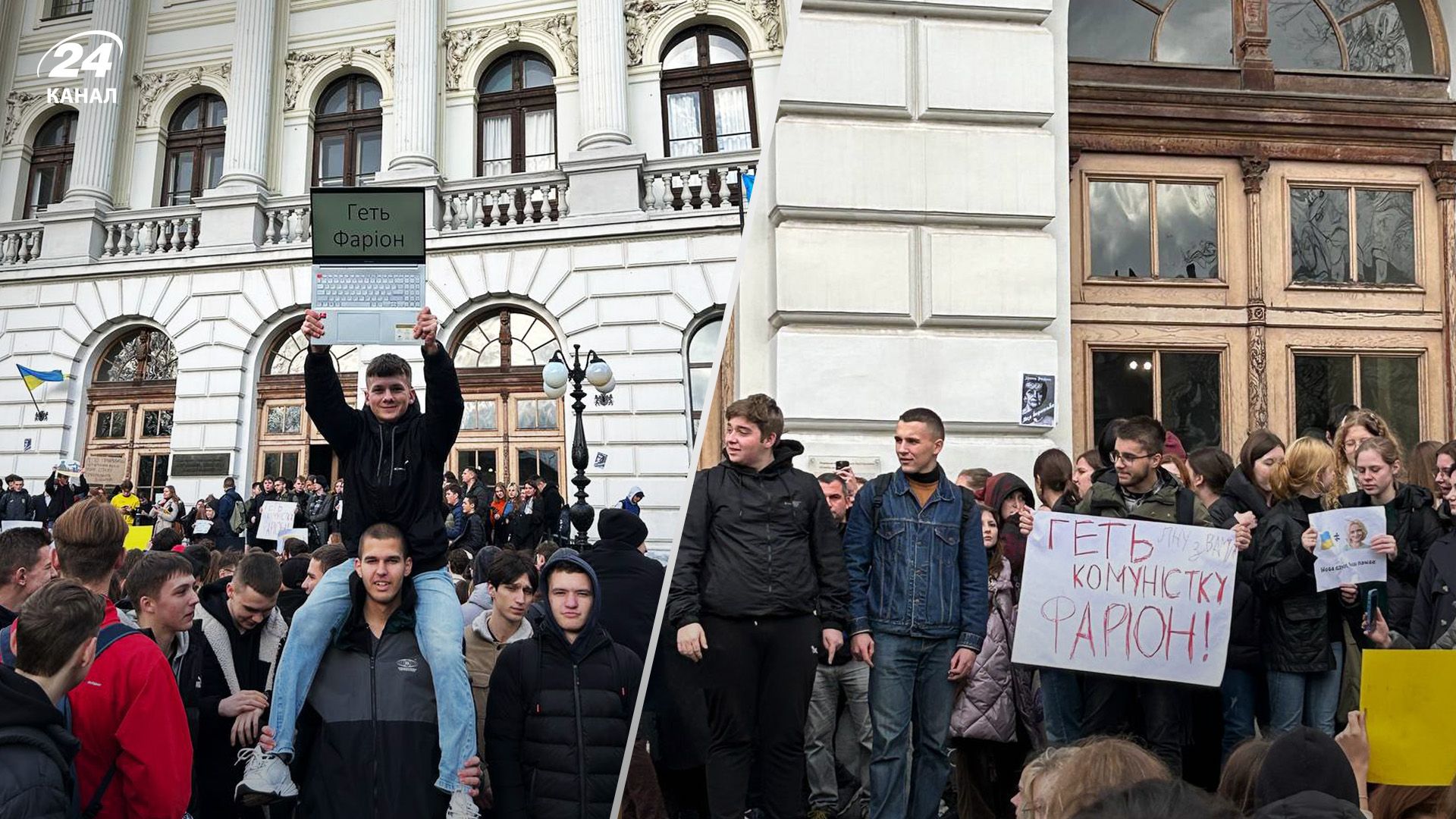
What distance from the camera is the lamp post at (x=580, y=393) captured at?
8.18 m

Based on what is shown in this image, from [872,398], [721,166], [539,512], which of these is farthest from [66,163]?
[872,398]

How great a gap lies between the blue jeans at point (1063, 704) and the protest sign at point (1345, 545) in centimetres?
95

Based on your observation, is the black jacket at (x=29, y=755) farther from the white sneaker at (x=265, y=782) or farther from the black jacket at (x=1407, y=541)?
the black jacket at (x=1407, y=541)

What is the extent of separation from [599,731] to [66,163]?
11.8 m

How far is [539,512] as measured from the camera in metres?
11.4

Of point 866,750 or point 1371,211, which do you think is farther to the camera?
point 1371,211

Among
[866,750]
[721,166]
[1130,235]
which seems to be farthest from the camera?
[721,166]

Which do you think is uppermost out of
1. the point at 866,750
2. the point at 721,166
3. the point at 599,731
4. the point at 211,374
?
the point at 721,166

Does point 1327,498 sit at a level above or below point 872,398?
below

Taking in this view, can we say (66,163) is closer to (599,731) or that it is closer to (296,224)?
(296,224)

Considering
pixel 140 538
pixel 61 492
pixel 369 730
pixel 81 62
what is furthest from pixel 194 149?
pixel 369 730

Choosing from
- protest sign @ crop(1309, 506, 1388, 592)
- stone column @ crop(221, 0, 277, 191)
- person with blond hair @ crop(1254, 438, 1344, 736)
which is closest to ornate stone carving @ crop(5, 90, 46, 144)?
stone column @ crop(221, 0, 277, 191)

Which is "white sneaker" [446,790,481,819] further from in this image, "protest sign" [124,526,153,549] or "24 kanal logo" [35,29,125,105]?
"24 kanal logo" [35,29,125,105]

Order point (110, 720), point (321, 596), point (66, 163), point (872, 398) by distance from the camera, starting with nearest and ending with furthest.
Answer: point (110, 720) < point (321, 596) < point (872, 398) < point (66, 163)
